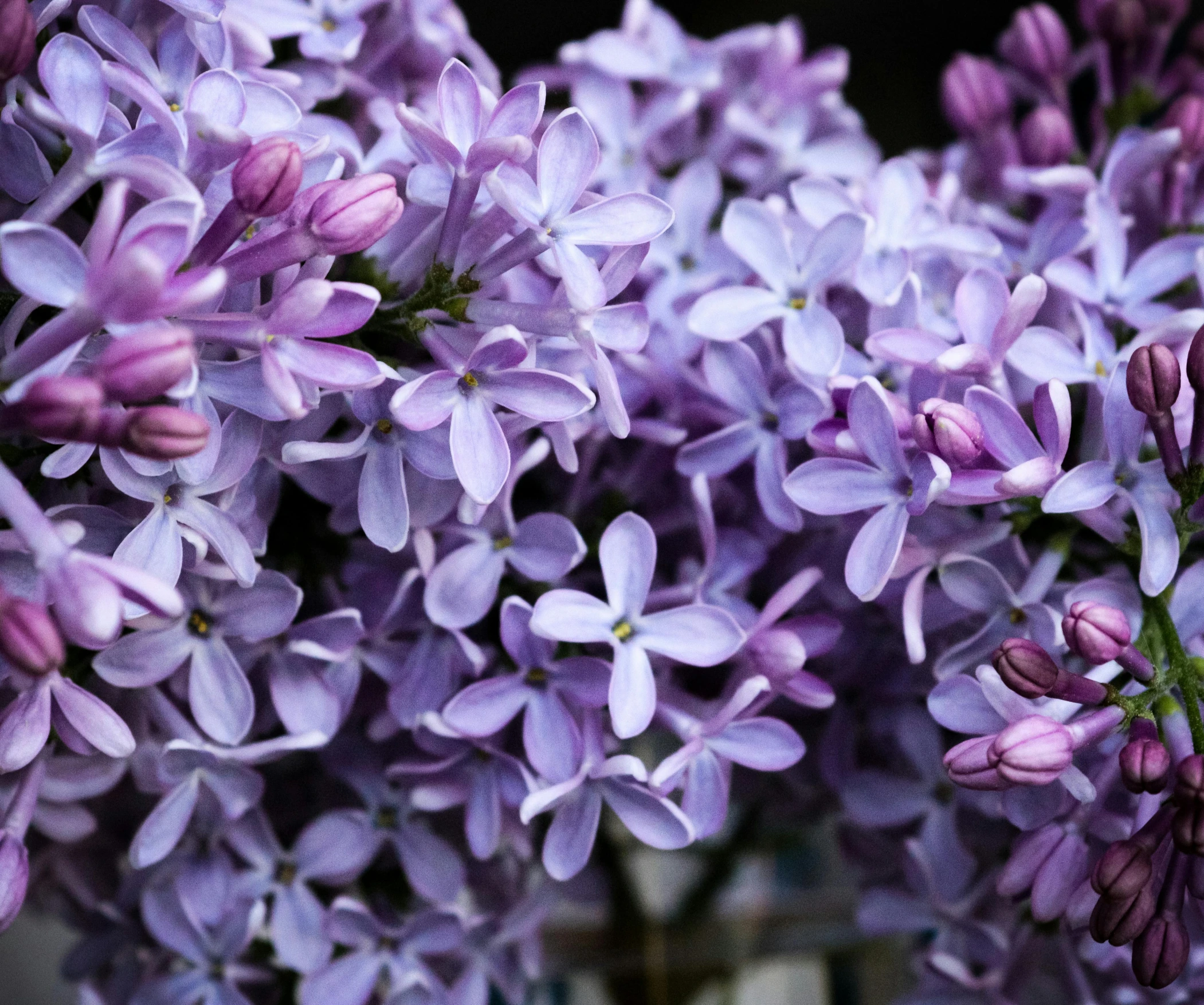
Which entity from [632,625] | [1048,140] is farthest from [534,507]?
[1048,140]

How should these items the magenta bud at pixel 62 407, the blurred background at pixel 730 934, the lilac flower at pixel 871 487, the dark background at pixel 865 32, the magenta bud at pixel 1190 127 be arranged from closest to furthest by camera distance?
the magenta bud at pixel 62 407 → the lilac flower at pixel 871 487 → the magenta bud at pixel 1190 127 → the blurred background at pixel 730 934 → the dark background at pixel 865 32

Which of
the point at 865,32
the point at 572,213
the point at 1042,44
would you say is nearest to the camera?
the point at 572,213

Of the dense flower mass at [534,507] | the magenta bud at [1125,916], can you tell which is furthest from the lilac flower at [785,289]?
the magenta bud at [1125,916]

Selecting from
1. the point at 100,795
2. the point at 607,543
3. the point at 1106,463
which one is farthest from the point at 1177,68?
the point at 100,795

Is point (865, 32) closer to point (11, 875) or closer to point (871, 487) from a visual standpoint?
point (871, 487)

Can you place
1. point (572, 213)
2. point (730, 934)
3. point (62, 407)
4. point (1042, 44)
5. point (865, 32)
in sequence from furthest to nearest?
point (865, 32) → point (730, 934) → point (1042, 44) → point (572, 213) → point (62, 407)

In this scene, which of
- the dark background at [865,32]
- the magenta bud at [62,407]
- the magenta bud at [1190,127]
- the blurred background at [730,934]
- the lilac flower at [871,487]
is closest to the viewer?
the magenta bud at [62,407]

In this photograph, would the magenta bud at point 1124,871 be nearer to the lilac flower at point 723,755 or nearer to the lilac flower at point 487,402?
the lilac flower at point 723,755
